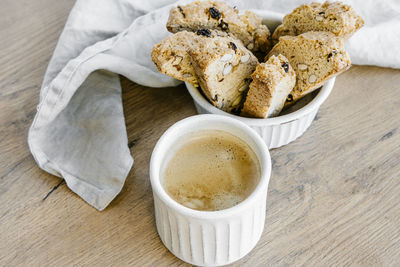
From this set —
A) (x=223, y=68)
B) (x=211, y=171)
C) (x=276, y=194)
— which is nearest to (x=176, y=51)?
(x=223, y=68)

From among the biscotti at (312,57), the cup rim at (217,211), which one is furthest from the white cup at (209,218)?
the biscotti at (312,57)

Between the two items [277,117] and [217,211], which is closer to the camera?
[217,211]

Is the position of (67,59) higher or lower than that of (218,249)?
higher

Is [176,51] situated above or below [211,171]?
above

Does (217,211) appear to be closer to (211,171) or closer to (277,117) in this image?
(211,171)

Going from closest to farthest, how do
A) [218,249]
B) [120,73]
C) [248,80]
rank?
1. [218,249]
2. [248,80]
3. [120,73]

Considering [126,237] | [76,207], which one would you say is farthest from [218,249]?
[76,207]

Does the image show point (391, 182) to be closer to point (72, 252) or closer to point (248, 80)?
point (248, 80)
